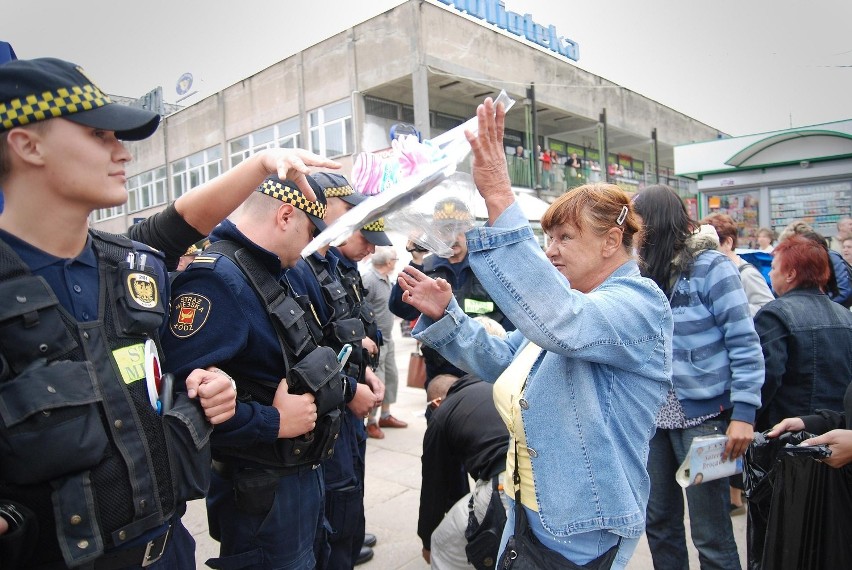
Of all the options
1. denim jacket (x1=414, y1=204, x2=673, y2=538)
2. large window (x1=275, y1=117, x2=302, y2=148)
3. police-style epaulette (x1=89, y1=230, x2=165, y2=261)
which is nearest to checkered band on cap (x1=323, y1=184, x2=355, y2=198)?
police-style epaulette (x1=89, y1=230, x2=165, y2=261)

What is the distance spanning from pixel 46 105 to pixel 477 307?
2908 mm

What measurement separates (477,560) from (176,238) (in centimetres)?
174

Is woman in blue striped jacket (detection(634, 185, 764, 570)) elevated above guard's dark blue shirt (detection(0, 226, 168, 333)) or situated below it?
below

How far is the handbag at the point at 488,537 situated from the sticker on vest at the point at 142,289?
5.26 feet

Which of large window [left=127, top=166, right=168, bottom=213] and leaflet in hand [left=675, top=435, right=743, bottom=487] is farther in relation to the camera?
large window [left=127, top=166, right=168, bottom=213]

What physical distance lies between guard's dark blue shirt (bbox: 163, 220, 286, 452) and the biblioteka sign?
17151mm

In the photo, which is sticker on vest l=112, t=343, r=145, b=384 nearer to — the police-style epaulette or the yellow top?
the police-style epaulette

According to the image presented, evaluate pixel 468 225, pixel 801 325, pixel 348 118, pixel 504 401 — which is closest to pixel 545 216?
pixel 468 225

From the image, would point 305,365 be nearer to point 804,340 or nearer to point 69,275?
point 69,275

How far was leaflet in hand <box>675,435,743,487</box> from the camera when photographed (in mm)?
2281

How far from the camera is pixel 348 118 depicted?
683 inches

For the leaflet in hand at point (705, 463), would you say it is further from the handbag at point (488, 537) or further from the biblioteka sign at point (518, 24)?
the biblioteka sign at point (518, 24)

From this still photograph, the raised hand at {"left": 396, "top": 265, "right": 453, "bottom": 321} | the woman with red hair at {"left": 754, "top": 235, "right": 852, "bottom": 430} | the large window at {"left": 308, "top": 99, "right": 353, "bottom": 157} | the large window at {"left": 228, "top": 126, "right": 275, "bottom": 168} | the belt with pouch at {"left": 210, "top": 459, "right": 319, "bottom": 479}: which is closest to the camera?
the raised hand at {"left": 396, "top": 265, "right": 453, "bottom": 321}

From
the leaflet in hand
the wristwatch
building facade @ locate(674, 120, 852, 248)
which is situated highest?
building facade @ locate(674, 120, 852, 248)
